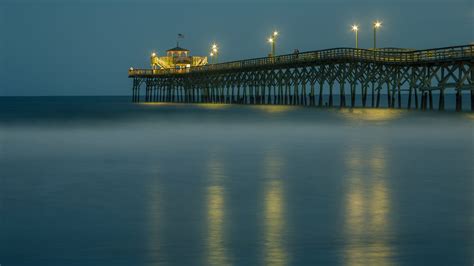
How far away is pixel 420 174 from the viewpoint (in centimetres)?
1684

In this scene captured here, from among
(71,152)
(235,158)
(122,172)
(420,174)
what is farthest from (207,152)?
(420,174)

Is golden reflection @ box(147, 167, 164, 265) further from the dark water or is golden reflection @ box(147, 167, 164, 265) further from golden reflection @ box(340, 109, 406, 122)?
golden reflection @ box(340, 109, 406, 122)

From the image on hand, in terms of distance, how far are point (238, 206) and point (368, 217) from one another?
2.13 meters

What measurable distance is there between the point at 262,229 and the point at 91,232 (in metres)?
2.20

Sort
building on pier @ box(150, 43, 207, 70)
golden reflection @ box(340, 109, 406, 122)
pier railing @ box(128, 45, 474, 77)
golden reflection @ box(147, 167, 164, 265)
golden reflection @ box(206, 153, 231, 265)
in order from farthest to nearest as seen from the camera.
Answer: building on pier @ box(150, 43, 207, 70), pier railing @ box(128, 45, 474, 77), golden reflection @ box(340, 109, 406, 122), golden reflection @ box(147, 167, 164, 265), golden reflection @ box(206, 153, 231, 265)

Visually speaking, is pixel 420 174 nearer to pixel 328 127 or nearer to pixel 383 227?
pixel 383 227

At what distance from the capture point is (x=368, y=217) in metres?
11.1

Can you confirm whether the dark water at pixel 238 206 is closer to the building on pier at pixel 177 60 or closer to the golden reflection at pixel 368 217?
the golden reflection at pixel 368 217

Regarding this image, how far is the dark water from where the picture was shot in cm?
898

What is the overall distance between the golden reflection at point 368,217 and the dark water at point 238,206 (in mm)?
18

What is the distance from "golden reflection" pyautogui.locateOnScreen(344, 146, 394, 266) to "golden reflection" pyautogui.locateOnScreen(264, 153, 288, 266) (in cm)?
77

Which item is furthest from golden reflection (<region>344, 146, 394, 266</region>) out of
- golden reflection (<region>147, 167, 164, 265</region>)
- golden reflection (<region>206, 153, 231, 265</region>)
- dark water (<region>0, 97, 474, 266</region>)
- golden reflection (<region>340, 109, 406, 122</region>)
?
golden reflection (<region>340, 109, 406, 122</region>)

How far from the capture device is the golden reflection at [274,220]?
8812mm

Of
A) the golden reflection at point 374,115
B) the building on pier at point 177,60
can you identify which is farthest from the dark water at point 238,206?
the building on pier at point 177,60
